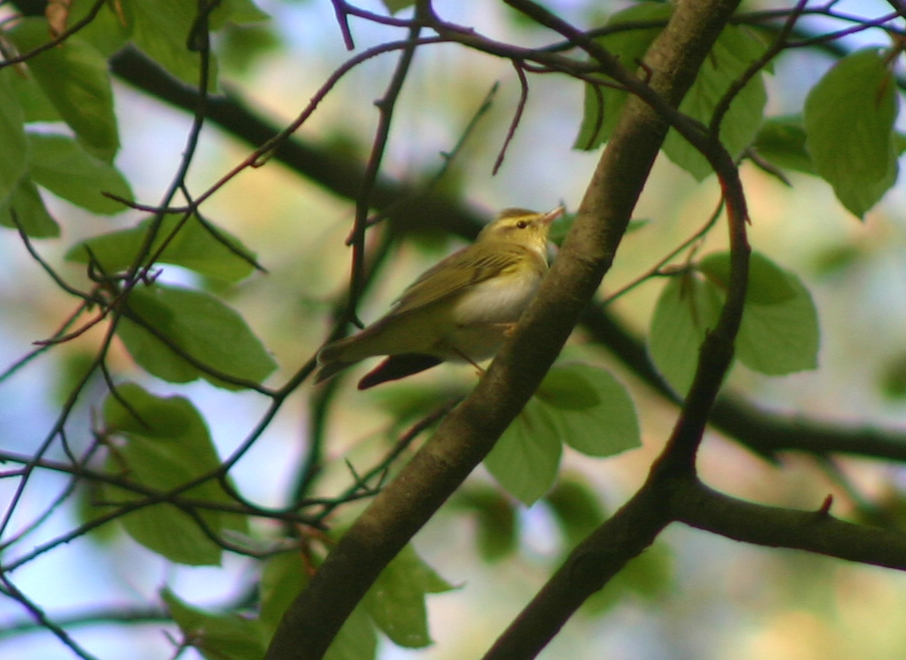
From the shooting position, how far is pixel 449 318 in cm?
400

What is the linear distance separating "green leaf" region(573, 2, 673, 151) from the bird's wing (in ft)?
5.30

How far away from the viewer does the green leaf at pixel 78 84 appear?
6.73 ft

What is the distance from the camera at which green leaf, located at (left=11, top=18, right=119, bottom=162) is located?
80.7 inches

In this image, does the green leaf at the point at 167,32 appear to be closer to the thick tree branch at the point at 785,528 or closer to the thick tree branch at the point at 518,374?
the thick tree branch at the point at 518,374

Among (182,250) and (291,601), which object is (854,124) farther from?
(291,601)

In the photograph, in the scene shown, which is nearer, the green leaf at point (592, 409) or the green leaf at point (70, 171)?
the green leaf at point (70, 171)

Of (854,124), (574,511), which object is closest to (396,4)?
(854,124)

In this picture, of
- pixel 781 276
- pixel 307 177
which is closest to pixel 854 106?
pixel 781 276

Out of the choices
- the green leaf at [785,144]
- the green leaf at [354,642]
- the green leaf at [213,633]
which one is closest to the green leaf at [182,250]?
the green leaf at [213,633]

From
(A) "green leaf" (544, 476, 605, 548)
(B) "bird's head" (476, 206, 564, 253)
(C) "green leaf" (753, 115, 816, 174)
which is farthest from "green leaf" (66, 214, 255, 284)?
(B) "bird's head" (476, 206, 564, 253)

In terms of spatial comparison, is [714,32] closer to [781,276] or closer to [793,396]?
[781,276]

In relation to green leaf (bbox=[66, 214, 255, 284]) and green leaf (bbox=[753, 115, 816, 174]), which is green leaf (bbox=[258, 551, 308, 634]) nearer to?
green leaf (bbox=[66, 214, 255, 284])

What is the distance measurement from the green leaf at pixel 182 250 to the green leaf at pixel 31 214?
8cm

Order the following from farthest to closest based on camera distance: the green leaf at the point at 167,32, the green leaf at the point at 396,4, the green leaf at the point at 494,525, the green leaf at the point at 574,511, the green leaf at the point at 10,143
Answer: the green leaf at the point at 494,525
the green leaf at the point at 574,511
the green leaf at the point at 167,32
the green leaf at the point at 396,4
the green leaf at the point at 10,143
